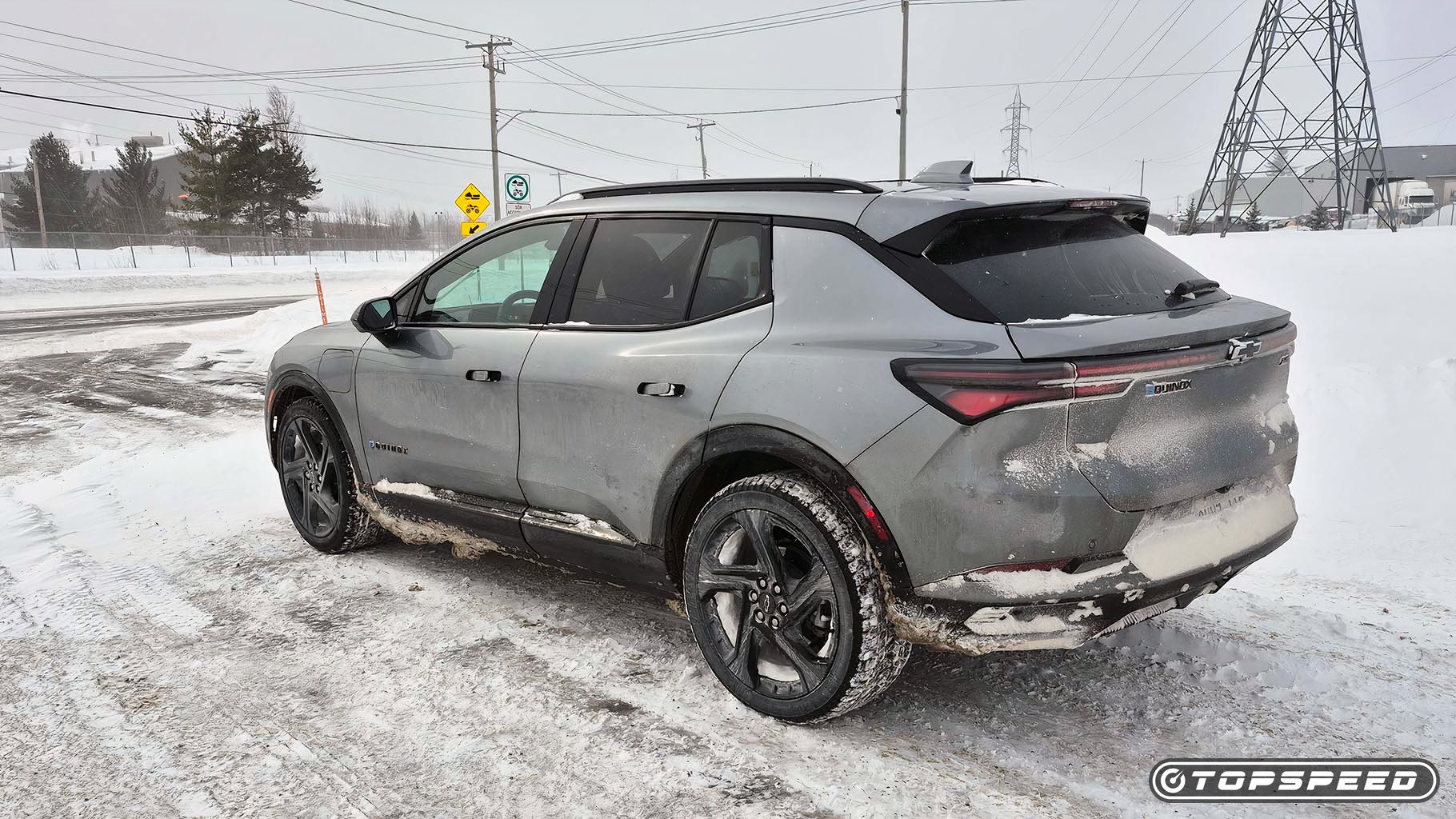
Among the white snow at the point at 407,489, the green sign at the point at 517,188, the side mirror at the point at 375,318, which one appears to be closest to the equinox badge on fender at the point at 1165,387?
the white snow at the point at 407,489

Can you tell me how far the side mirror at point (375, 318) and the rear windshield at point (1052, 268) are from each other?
2.62 meters

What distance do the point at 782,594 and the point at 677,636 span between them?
0.96 meters

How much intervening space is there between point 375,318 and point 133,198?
248 ft

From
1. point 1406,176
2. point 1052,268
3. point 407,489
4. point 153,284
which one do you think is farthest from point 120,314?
point 1406,176

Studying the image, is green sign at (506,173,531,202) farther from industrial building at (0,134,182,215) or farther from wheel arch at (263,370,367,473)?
industrial building at (0,134,182,215)

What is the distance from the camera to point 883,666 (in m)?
2.75

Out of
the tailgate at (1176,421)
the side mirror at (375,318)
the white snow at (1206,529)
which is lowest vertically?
the white snow at (1206,529)

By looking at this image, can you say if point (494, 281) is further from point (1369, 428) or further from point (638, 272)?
point (1369, 428)

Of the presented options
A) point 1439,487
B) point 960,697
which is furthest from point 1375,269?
point 960,697

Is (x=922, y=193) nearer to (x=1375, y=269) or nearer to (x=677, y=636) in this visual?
(x=677, y=636)

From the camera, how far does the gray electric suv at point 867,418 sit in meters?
2.44

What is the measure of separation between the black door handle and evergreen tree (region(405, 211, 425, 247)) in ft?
284

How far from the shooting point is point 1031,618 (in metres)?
2.50

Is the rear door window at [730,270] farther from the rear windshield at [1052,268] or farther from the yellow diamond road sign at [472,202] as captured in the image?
the yellow diamond road sign at [472,202]
